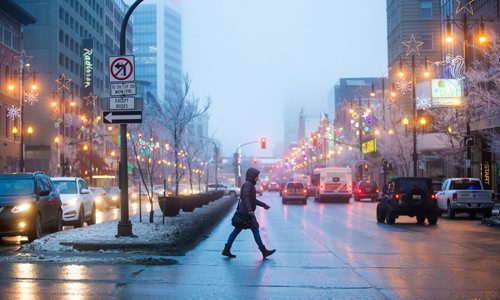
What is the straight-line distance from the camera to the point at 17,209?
17.2m

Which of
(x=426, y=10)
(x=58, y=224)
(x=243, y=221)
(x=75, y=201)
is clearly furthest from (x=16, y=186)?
(x=426, y=10)

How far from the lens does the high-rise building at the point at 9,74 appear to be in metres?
57.5

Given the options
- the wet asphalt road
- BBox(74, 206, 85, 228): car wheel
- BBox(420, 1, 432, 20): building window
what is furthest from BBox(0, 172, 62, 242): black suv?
BBox(420, 1, 432, 20): building window

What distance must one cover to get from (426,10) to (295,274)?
2607 inches

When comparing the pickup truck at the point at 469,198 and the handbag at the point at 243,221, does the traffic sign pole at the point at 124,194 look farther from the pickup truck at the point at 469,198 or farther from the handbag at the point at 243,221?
the pickup truck at the point at 469,198

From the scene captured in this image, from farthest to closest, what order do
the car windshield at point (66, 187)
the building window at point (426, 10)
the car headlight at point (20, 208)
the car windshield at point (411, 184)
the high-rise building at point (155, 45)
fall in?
the high-rise building at point (155, 45) < the building window at point (426, 10) < the car windshield at point (411, 184) < the car windshield at point (66, 187) < the car headlight at point (20, 208)

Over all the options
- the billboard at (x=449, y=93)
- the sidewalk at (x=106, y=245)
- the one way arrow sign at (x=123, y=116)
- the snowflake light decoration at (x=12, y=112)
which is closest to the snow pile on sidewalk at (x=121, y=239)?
the sidewalk at (x=106, y=245)

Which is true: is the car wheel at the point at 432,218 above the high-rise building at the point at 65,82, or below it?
below

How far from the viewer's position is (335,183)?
53656 millimetres

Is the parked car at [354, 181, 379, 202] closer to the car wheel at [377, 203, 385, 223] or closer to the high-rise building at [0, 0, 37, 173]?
the high-rise building at [0, 0, 37, 173]

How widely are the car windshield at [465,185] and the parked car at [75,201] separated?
52.0ft

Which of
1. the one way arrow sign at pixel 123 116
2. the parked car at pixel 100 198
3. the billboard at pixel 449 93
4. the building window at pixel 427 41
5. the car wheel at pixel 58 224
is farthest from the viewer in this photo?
the building window at pixel 427 41

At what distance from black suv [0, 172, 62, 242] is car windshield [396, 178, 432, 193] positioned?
1290 cm

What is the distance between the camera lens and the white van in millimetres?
53469
